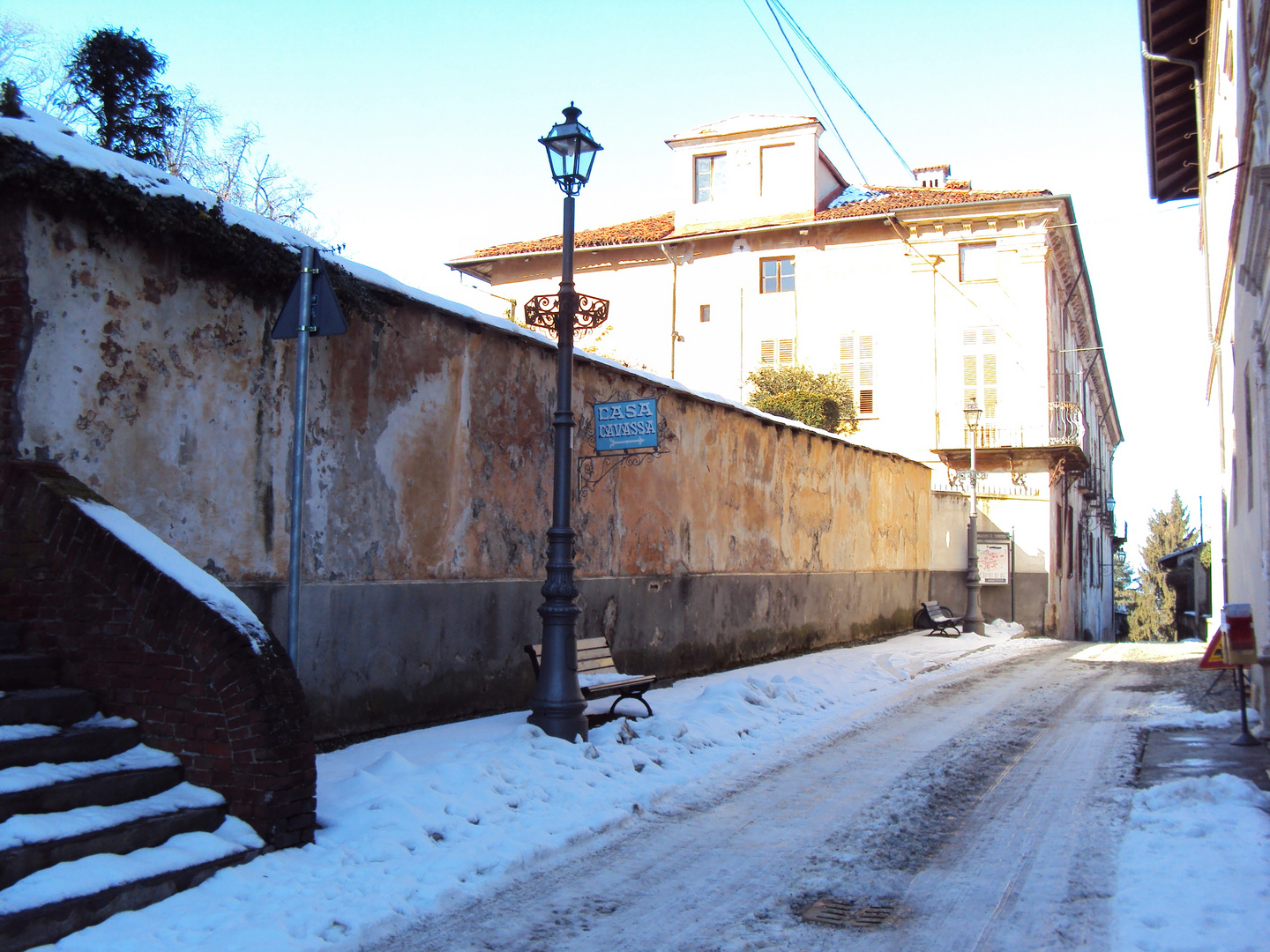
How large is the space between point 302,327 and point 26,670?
7.52 feet

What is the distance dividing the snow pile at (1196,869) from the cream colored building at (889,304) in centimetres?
1802

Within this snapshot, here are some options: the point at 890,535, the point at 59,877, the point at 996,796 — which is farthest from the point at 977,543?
the point at 59,877

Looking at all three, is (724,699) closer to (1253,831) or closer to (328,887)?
(1253,831)

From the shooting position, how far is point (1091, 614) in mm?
36781

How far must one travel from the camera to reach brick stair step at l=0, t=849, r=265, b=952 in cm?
378

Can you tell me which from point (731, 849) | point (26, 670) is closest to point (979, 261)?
point (731, 849)

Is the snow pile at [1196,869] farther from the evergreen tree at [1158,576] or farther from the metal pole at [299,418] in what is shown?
the evergreen tree at [1158,576]

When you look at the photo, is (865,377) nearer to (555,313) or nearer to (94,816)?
(555,313)

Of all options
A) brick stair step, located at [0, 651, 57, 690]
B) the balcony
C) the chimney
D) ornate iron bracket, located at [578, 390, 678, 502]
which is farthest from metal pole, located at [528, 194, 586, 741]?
the chimney

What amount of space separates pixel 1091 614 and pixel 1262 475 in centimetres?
3048

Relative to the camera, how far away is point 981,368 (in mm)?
27797

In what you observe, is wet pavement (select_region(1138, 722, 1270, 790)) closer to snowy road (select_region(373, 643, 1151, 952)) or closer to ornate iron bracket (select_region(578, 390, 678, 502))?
snowy road (select_region(373, 643, 1151, 952))

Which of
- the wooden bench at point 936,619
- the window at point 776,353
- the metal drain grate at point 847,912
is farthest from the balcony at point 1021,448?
the metal drain grate at point 847,912

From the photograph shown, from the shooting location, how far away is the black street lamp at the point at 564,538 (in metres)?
7.89
